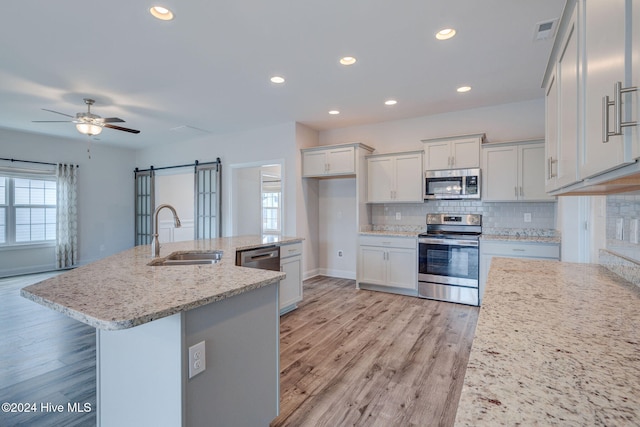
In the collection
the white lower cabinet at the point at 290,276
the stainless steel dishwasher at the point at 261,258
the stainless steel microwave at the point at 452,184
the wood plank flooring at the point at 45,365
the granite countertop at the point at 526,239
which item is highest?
the stainless steel microwave at the point at 452,184

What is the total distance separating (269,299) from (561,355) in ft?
4.13

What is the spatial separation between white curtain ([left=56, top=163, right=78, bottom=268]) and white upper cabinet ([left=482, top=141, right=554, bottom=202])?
301 inches

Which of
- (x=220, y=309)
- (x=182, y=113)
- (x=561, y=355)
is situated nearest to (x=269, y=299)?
(x=220, y=309)

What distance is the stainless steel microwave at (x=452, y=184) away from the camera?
415 cm

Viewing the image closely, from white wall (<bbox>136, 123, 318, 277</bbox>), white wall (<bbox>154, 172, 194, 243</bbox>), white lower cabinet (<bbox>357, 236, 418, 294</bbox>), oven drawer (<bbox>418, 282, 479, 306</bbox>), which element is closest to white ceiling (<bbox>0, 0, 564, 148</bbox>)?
white wall (<bbox>136, 123, 318, 277</bbox>)

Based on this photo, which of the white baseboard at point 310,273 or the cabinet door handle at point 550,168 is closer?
the cabinet door handle at point 550,168

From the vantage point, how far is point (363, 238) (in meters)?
4.72

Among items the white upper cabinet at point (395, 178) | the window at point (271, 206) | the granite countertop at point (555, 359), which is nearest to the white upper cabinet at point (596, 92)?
the granite countertop at point (555, 359)

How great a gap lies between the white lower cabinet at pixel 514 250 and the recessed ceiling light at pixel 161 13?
4.01 metres

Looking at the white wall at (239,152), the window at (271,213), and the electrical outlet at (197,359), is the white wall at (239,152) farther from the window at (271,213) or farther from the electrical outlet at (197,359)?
the electrical outlet at (197,359)

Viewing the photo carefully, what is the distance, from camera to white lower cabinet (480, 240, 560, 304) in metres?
3.52

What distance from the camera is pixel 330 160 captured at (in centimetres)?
498

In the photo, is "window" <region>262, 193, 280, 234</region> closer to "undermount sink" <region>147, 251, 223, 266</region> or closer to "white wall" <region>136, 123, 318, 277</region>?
"white wall" <region>136, 123, 318, 277</region>

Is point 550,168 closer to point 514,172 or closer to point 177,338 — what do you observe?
point 177,338
